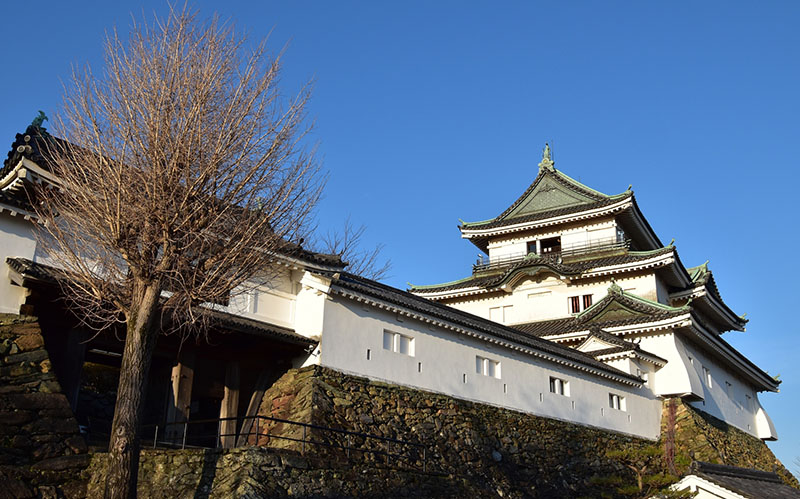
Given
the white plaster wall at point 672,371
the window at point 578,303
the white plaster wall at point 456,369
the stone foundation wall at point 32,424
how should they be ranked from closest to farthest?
the stone foundation wall at point 32,424 < the white plaster wall at point 456,369 < the white plaster wall at point 672,371 < the window at point 578,303

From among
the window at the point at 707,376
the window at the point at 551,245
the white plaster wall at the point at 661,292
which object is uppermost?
the window at the point at 551,245

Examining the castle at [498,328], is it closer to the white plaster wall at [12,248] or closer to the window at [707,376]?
the white plaster wall at [12,248]

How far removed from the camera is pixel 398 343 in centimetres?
2025

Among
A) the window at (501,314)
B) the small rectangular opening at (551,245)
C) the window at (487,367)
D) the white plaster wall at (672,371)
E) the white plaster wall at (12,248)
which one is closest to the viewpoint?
the white plaster wall at (12,248)

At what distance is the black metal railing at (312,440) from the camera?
16422mm

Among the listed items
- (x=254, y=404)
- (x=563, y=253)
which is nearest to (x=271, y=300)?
(x=254, y=404)

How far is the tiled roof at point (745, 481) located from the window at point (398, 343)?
7.80 meters

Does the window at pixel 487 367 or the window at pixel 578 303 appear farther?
the window at pixel 578 303

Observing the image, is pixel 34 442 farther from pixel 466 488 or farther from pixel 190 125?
pixel 466 488

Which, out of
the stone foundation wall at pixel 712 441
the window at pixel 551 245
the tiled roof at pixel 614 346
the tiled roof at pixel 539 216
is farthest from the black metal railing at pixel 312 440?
the window at pixel 551 245

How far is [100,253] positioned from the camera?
1514cm

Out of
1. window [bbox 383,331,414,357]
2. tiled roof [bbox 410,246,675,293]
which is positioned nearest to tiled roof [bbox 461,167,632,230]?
tiled roof [bbox 410,246,675,293]

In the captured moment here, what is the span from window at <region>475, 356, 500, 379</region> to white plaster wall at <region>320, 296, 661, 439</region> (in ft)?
0.45

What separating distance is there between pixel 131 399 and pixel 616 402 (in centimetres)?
2002
